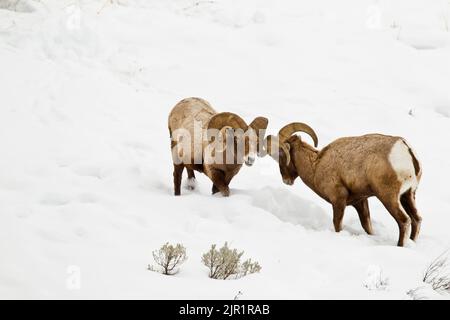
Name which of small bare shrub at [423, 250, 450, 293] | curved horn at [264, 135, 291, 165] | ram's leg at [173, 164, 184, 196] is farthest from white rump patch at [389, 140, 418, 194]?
ram's leg at [173, 164, 184, 196]

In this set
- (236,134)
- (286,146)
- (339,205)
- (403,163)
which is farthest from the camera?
(286,146)

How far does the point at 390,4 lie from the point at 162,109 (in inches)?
322

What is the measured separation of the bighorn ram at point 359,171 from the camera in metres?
6.91

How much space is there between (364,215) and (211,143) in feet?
7.15

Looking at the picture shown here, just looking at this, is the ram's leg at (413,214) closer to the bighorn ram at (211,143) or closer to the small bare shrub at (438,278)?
the small bare shrub at (438,278)

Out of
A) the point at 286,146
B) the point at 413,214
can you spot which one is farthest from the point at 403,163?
the point at 286,146

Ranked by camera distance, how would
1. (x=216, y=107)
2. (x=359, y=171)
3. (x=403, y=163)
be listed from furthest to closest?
(x=216, y=107) → (x=359, y=171) → (x=403, y=163)

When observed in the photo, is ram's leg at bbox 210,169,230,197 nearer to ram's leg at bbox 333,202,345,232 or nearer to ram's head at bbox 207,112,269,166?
ram's head at bbox 207,112,269,166

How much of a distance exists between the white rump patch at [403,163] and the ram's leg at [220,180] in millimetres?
2204

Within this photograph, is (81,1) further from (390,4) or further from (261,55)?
(390,4)

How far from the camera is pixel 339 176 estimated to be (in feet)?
24.7

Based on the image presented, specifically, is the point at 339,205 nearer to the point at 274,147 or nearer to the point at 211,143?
the point at 274,147

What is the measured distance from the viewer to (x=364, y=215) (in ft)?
25.2
